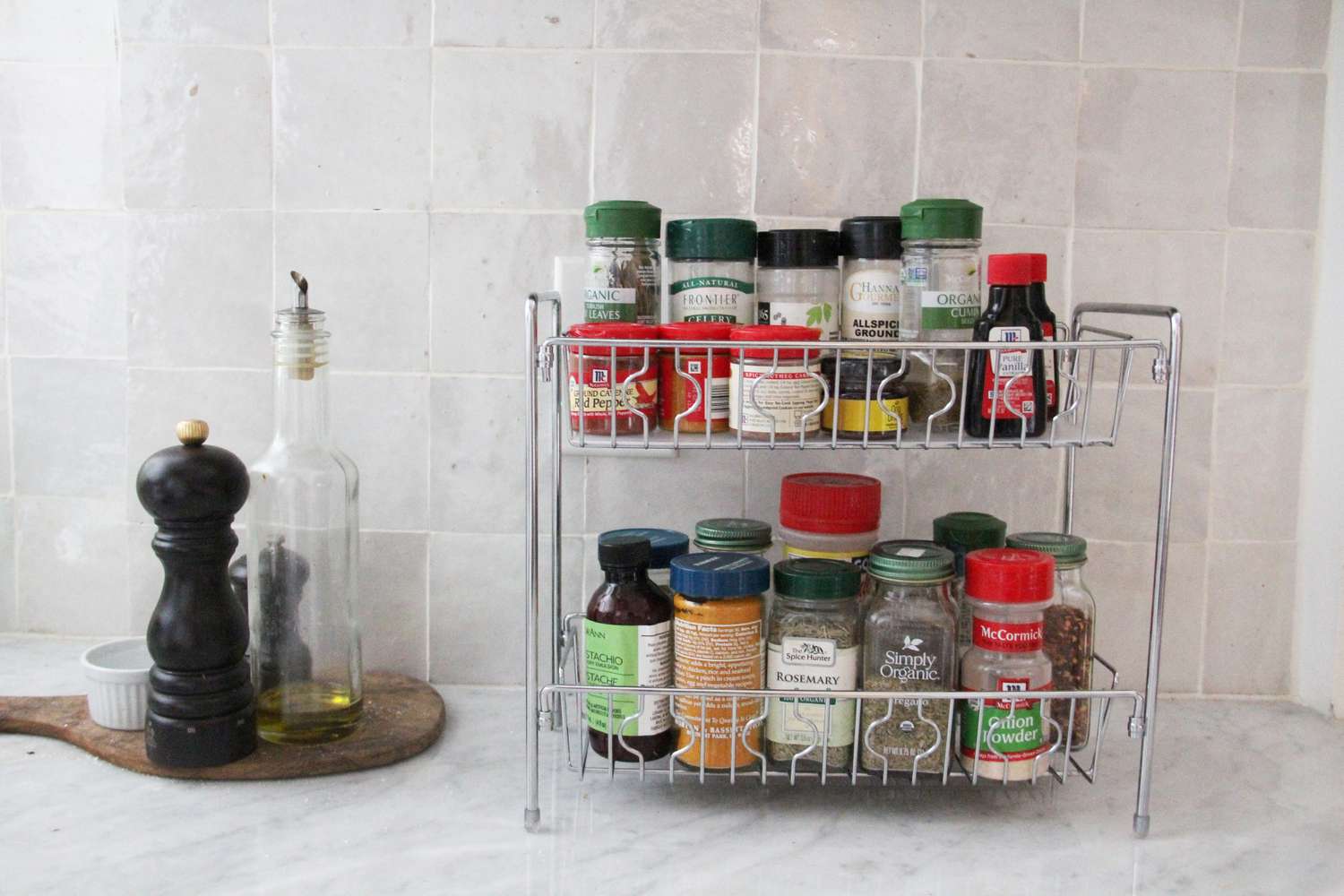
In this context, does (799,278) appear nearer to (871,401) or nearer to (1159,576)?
(871,401)

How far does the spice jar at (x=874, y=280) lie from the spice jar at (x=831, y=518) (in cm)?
12

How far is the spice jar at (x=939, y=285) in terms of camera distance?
878mm

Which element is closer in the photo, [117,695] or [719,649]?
[719,649]

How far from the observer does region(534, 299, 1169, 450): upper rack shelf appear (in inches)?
33.6

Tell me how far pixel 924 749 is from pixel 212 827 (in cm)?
52

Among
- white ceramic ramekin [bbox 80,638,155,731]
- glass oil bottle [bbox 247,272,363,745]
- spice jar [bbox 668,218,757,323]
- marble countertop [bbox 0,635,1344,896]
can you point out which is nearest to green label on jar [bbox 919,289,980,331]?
spice jar [bbox 668,218,757,323]

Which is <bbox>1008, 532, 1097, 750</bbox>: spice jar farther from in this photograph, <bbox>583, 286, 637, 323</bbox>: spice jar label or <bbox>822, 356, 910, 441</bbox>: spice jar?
<bbox>583, 286, 637, 323</bbox>: spice jar label

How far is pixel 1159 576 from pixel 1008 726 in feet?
0.49

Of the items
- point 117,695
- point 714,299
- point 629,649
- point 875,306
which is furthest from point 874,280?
point 117,695

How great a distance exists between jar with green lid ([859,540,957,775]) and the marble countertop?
60 millimetres

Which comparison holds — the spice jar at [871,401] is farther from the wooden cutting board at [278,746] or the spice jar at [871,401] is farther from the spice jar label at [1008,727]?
the wooden cutting board at [278,746]

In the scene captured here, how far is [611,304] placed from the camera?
0.93 metres

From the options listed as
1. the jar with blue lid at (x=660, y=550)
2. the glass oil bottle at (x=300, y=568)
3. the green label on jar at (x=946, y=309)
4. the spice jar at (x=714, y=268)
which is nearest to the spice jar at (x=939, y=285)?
the green label on jar at (x=946, y=309)

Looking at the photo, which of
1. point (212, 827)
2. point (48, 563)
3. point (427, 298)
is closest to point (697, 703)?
point (212, 827)
